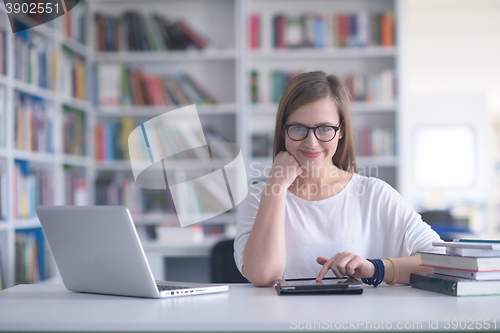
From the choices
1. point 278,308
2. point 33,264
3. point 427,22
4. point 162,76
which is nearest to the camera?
point 278,308

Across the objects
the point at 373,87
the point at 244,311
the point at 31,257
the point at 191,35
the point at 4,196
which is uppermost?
the point at 191,35

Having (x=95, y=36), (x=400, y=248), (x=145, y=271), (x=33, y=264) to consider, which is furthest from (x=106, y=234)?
(x=95, y=36)

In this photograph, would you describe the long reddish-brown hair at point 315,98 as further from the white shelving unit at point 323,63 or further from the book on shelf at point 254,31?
the book on shelf at point 254,31

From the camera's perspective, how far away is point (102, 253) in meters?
0.95

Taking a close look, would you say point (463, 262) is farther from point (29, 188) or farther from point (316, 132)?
point (29, 188)

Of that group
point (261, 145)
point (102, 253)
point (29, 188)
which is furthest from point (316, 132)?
point (261, 145)

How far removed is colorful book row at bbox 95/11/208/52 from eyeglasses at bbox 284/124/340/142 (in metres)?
2.31

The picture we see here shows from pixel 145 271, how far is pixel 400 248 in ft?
2.40

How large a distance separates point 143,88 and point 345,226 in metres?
2.43

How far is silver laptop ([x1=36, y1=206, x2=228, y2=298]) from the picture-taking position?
904mm

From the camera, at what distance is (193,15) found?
359 centimetres

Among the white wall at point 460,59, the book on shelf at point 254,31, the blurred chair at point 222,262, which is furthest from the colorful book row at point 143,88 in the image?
the blurred chair at point 222,262

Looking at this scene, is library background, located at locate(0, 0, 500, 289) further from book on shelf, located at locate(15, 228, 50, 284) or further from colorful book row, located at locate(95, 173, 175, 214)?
book on shelf, located at locate(15, 228, 50, 284)

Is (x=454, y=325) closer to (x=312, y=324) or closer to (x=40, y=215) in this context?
(x=312, y=324)
